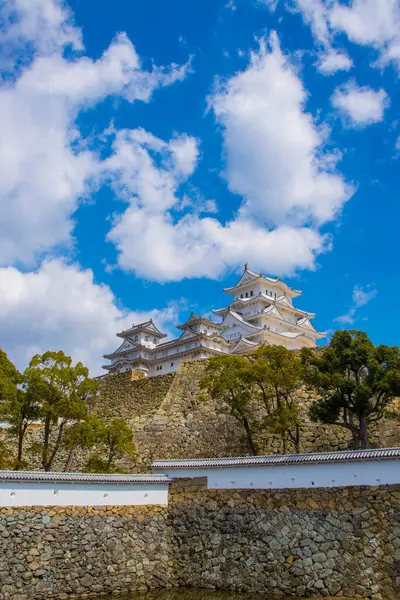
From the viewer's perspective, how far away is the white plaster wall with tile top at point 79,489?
35.4 ft

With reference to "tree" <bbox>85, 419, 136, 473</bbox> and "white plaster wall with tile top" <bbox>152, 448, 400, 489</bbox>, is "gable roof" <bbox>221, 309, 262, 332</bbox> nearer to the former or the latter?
"tree" <bbox>85, 419, 136, 473</bbox>

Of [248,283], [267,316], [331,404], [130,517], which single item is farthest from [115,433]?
[248,283]

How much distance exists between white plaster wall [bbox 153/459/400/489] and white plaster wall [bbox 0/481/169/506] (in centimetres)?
83

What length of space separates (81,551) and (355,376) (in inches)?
312

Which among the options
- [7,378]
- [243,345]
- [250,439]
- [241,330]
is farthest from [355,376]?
[241,330]

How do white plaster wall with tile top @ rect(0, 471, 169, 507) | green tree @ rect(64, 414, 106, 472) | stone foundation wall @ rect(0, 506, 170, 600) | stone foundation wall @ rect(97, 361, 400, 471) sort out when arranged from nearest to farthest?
stone foundation wall @ rect(0, 506, 170, 600) → white plaster wall with tile top @ rect(0, 471, 169, 507) → green tree @ rect(64, 414, 106, 472) → stone foundation wall @ rect(97, 361, 400, 471)

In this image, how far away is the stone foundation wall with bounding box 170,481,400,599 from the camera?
9.97 metres

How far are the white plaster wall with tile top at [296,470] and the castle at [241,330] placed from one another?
20.7 metres

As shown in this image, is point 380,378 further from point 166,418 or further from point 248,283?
point 248,283

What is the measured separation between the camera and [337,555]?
33.9 ft

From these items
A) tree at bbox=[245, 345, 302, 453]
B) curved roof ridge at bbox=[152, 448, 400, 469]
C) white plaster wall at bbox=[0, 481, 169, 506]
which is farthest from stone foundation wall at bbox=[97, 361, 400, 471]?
white plaster wall at bbox=[0, 481, 169, 506]

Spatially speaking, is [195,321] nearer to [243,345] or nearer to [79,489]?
[243,345]

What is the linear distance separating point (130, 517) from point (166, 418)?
23.8 feet

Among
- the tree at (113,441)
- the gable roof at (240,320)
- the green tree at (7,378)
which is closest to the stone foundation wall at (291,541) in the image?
the tree at (113,441)
